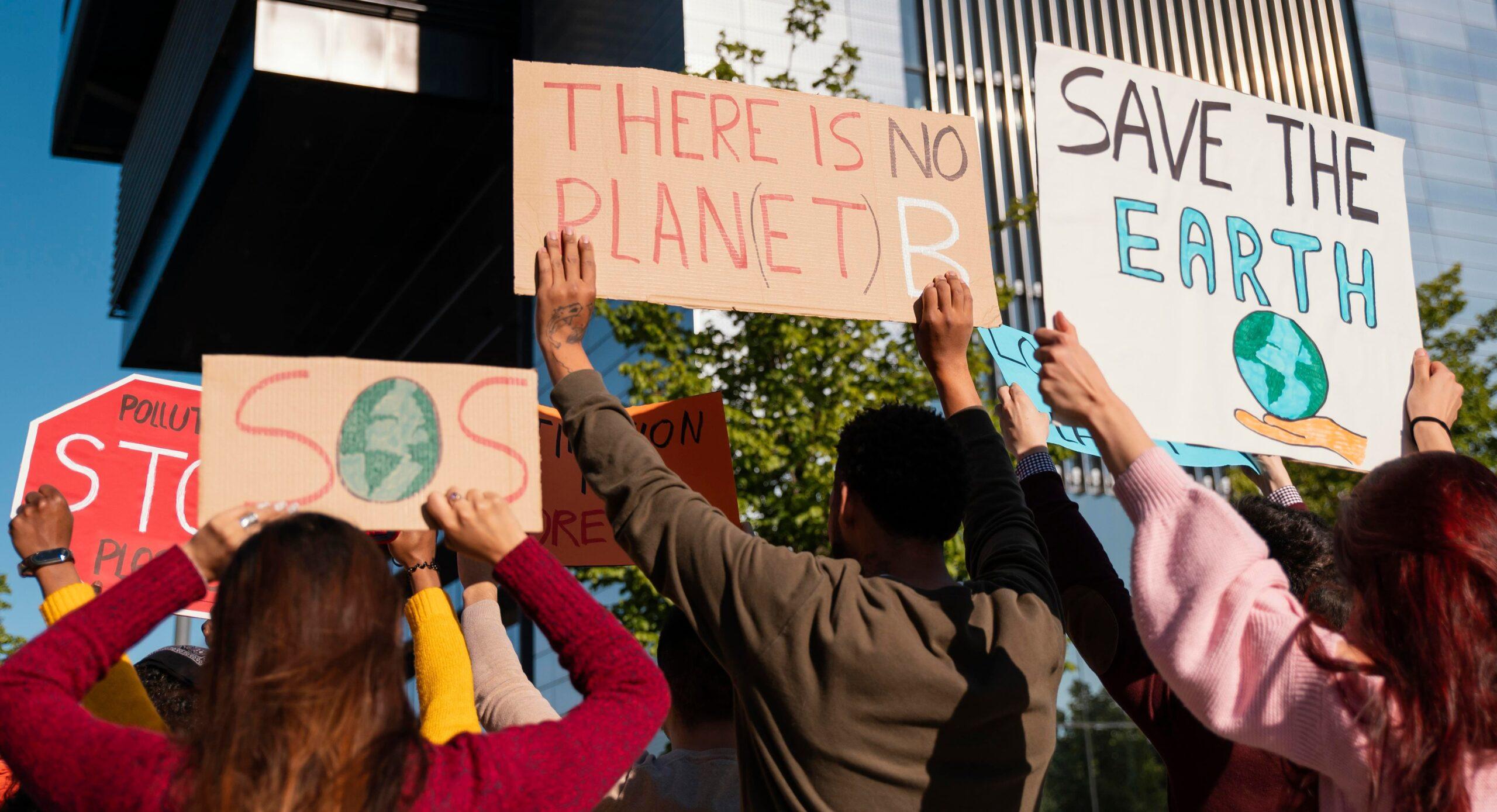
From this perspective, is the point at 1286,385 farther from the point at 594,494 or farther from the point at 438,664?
the point at 438,664

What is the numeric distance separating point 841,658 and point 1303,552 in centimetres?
118

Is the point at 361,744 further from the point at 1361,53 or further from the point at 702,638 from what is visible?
the point at 1361,53

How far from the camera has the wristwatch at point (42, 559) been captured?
2074 mm

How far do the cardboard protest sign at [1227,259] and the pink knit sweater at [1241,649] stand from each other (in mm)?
1526

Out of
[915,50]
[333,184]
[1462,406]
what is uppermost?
[915,50]

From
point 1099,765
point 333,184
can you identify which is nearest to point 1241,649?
point 1099,765

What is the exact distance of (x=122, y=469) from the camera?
3602 millimetres

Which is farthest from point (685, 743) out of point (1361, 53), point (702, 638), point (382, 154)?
point (1361, 53)

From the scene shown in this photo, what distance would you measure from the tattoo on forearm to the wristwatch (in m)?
0.86

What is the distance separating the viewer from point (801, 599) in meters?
1.85

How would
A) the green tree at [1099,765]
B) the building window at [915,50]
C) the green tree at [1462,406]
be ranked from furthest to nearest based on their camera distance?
the building window at [915,50], the green tree at [1099,765], the green tree at [1462,406]

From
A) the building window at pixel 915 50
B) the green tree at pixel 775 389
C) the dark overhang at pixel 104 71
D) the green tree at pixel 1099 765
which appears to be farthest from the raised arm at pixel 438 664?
the dark overhang at pixel 104 71

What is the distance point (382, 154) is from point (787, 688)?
1621 cm

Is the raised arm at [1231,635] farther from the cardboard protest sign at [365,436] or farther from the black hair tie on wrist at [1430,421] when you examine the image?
the black hair tie on wrist at [1430,421]
